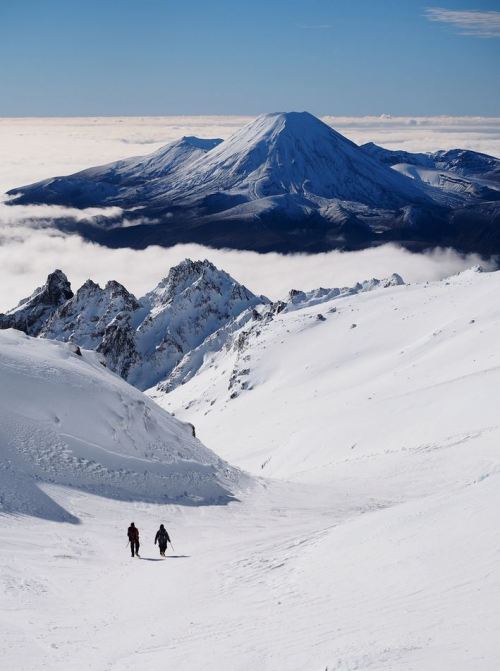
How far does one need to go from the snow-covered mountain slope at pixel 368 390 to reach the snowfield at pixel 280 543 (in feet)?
0.90

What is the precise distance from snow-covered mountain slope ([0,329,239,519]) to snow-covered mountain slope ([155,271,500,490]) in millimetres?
7372

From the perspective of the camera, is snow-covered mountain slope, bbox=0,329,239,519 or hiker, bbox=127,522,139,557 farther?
snow-covered mountain slope, bbox=0,329,239,519

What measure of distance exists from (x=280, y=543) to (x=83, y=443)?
11014 millimetres

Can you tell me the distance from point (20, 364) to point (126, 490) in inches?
301

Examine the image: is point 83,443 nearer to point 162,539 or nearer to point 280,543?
point 162,539

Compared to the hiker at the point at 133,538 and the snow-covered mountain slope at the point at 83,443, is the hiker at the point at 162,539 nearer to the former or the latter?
the hiker at the point at 133,538

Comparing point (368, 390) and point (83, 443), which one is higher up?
point (83, 443)

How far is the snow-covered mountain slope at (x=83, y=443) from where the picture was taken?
2742 cm

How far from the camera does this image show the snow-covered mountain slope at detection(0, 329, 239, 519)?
27422 mm

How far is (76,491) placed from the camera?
27.3m

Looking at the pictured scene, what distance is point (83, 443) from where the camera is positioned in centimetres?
3020

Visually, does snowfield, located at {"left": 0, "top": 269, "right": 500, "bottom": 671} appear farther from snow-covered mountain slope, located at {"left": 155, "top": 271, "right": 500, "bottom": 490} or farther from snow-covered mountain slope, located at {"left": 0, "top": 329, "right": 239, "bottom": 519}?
snow-covered mountain slope, located at {"left": 155, "top": 271, "right": 500, "bottom": 490}

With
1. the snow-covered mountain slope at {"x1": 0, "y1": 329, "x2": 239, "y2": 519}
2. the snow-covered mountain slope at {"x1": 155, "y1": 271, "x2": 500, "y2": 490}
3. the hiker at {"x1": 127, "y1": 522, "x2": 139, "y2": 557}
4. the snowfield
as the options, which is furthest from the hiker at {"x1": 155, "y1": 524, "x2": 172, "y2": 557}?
the snow-covered mountain slope at {"x1": 155, "y1": 271, "x2": 500, "y2": 490}

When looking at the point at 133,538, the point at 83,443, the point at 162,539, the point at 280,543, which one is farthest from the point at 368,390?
the point at 133,538
